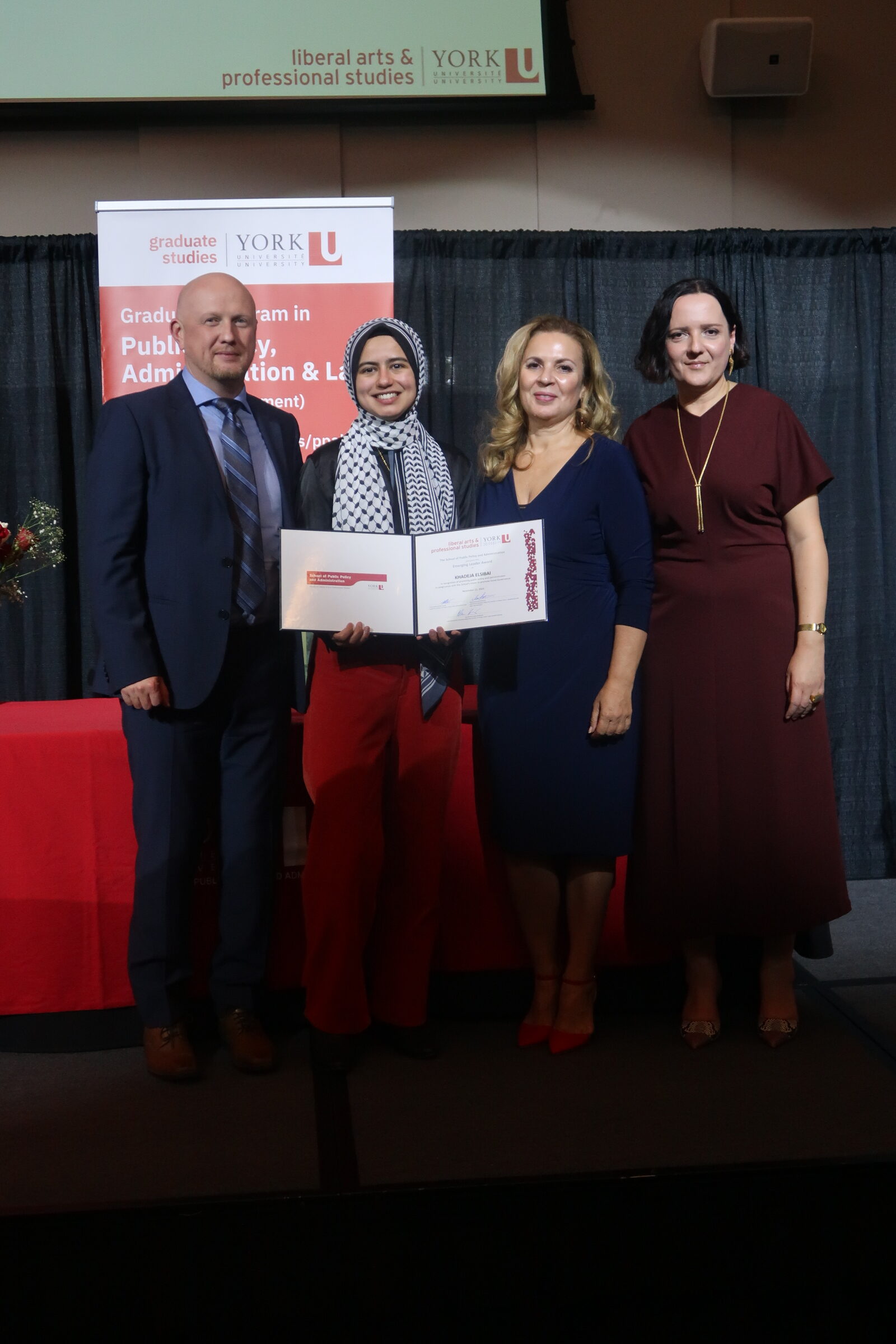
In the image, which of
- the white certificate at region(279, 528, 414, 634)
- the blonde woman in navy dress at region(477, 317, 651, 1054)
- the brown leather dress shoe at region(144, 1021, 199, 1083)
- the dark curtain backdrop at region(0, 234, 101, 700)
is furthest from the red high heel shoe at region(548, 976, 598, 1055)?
the dark curtain backdrop at region(0, 234, 101, 700)

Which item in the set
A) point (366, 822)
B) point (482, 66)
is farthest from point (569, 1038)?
point (482, 66)

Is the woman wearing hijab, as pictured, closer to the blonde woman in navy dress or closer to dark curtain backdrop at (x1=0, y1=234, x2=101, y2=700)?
the blonde woman in navy dress

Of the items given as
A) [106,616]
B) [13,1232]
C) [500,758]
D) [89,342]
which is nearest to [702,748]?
[500,758]

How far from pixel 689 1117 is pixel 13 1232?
123cm

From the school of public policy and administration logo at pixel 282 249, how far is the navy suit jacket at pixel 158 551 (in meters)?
1.89

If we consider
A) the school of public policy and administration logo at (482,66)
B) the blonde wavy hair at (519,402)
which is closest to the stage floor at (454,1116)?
the blonde wavy hair at (519,402)

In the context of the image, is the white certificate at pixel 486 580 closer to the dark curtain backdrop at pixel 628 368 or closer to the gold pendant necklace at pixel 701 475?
the gold pendant necklace at pixel 701 475

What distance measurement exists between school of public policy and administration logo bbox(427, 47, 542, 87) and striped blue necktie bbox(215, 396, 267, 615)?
248cm

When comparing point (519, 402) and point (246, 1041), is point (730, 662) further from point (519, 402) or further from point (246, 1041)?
point (246, 1041)

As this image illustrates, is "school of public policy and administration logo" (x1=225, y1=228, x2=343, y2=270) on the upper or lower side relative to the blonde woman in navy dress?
upper

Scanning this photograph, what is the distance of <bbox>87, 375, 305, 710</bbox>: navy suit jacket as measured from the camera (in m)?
2.33

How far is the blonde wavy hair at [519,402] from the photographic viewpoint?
2.46 meters

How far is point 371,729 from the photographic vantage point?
7.93 feet

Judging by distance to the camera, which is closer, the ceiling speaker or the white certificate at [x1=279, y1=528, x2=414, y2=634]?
the white certificate at [x1=279, y1=528, x2=414, y2=634]
